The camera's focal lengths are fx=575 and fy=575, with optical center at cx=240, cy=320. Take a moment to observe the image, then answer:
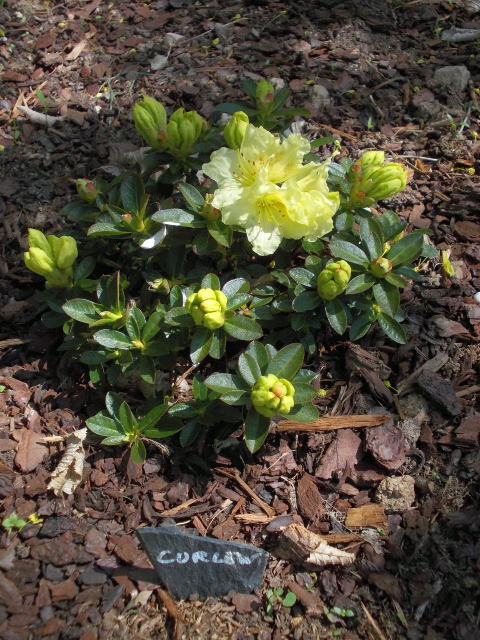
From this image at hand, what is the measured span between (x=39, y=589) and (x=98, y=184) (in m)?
1.93

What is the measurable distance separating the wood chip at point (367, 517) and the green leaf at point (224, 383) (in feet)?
2.39

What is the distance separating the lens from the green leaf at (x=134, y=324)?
102 inches

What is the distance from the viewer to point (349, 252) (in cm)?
264

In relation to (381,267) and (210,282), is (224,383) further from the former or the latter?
(381,267)

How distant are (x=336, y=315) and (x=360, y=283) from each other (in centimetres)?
18

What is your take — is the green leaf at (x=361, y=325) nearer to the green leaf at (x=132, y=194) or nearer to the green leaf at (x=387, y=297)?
the green leaf at (x=387, y=297)

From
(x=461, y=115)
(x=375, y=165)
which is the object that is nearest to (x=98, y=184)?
(x=375, y=165)

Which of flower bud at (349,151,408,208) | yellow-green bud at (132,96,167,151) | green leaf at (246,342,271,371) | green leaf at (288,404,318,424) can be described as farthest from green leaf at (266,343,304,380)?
yellow-green bud at (132,96,167,151)

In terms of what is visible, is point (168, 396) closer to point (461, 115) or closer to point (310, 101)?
point (310, 101)

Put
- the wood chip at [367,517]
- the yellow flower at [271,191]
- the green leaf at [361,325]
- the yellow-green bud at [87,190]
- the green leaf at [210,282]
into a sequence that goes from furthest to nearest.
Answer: the yellow-green bud at [87,190] → the green leaf at [361,325] → the green leaf at [210,282] → the wood chip at [367,517] → the yellow flower at [271,191]

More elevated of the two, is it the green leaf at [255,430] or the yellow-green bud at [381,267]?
the yellow-green bud at [381,267]

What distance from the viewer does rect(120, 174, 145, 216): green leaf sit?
279 cm

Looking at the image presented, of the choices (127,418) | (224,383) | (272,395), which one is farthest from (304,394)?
(127,418)

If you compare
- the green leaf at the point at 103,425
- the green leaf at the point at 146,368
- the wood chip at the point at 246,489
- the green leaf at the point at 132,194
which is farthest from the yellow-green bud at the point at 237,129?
the wood chip at the point at 246,489
